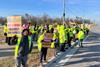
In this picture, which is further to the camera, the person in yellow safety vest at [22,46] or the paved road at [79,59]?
the paved road at [79,59]

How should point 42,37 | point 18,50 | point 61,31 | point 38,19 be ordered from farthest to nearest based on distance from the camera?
point 38,19 < point 61,31 < point 42,37 < point 18,50

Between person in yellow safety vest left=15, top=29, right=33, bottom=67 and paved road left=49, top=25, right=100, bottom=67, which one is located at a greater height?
person in yellow safety vest left=15, top=29, right=33, bottom=67

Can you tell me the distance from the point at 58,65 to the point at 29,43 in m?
4.73

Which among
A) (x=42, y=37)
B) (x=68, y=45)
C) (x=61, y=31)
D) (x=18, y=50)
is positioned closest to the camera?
(x=18, y=50)

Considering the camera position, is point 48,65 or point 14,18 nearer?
point 48,65

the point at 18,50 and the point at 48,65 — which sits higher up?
the point at 18,50

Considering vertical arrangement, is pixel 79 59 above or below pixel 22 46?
below

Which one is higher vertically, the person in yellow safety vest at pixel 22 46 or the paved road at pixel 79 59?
the person in yellow safety vest at pixel 22 46

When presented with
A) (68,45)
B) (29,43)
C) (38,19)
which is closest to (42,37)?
(29,43)

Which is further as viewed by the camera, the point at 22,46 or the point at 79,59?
the point at 79,59

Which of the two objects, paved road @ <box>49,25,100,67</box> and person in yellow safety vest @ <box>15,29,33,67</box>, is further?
paved road @ <box>49,25,100,67</box>

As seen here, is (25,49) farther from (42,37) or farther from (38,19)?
(38,19)

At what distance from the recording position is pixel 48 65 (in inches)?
601

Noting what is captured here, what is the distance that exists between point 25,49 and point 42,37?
12.8ft
